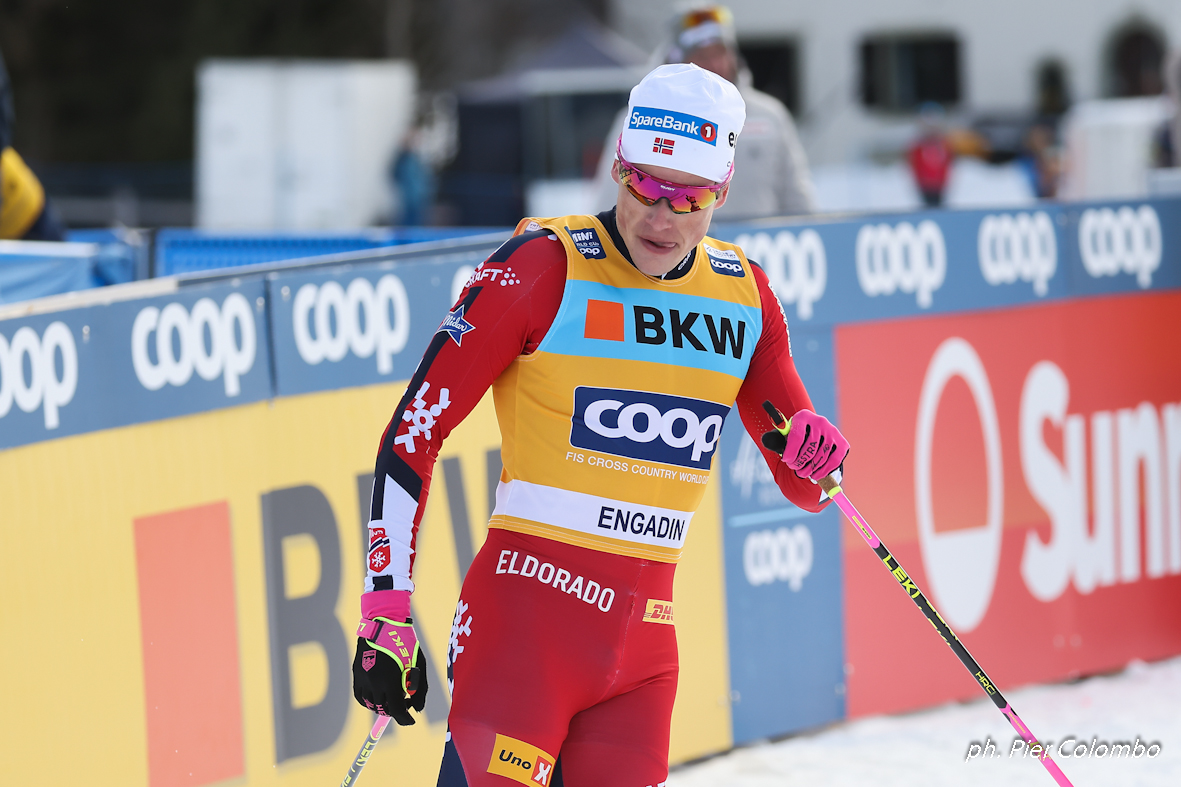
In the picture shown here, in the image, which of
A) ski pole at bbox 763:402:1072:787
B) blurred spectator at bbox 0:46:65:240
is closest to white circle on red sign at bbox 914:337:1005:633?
ski pole at bbox 763:402:1072:787

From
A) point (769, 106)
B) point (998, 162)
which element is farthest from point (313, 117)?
point (769, 106)

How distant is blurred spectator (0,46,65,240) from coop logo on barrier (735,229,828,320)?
14.2 ft

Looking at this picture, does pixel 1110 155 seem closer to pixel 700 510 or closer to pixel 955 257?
pixel 955 257

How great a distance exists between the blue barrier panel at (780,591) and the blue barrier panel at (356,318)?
127cm

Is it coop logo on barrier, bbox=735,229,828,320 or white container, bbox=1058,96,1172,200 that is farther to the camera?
white container, bbox=1058,96,1172,200

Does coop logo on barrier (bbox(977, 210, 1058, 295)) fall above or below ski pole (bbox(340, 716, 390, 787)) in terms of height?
above

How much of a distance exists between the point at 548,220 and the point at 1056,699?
3.79 meters

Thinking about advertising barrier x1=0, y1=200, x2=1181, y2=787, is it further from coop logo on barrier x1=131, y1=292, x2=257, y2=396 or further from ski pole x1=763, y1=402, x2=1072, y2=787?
ski pole x1=763, y1=402, x2=1072, y2=787

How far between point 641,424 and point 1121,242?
414 cm

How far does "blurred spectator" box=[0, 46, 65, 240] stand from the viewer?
801 cm

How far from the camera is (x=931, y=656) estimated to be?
584 cm

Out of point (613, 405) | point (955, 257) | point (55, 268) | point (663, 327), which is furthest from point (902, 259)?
point (55, 268)

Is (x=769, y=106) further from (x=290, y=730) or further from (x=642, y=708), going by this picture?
(x=642, y=708)

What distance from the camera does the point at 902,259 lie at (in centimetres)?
579
